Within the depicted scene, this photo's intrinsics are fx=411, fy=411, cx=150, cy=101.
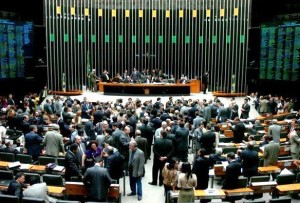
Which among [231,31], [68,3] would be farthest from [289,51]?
[68,3]

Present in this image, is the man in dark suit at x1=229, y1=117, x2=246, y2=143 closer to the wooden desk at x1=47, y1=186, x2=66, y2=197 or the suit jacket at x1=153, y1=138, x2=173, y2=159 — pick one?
the suit jacket at x1=153, y1=138, x2=173, y2=159

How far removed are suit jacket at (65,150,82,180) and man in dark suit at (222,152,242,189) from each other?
9.84 feet

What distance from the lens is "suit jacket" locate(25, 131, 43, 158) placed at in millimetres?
10148

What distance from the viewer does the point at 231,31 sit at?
25359 mm

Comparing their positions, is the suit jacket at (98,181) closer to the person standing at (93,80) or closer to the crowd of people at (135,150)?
the crowd of people at (135,150)

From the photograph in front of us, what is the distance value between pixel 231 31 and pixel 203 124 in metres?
15.1

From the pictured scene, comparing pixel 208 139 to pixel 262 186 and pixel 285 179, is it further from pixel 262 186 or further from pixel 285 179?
pixel 262 186

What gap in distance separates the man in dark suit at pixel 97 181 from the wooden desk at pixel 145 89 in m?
15.6

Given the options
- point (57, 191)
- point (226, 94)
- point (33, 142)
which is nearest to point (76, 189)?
point (57, 191)

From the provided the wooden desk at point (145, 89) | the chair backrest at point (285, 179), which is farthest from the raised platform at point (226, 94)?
the chair backrest at point (285, 179)

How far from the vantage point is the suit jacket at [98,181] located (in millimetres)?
7727

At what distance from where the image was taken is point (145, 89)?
76.6ft

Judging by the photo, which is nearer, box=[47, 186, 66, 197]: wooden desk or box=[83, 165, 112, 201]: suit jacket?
box=[83, 165, 112, 201]: suit jacket

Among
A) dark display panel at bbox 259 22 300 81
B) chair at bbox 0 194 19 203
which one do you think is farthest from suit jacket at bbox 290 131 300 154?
dark display panel at bbox 259 22 300 81
